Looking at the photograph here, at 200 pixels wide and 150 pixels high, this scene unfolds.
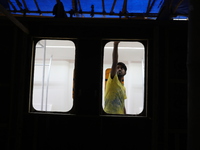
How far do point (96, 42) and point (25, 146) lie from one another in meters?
1.76

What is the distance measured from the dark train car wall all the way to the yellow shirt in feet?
0.92

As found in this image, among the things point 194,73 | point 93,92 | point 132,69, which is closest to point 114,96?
point 93,92

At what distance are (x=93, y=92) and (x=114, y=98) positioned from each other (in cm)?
46

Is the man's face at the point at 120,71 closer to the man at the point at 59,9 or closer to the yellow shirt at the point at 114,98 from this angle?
the yellow shirt at the point at 114,98

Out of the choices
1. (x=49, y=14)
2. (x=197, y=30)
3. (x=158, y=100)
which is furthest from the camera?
(x=49, y=14)

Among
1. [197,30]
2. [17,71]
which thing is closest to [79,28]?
[17,71]

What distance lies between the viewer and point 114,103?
2910 millimetres

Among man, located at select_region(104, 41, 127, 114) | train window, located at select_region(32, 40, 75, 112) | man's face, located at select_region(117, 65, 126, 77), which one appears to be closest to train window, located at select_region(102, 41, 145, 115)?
train window, located at select_region(32, 40, 75, 112)

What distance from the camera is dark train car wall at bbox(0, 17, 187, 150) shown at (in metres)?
2.56

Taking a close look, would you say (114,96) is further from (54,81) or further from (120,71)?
(54,81)

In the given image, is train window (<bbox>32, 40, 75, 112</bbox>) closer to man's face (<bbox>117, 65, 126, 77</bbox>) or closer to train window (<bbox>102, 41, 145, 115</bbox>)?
train window (<bbox>102, 41, 145, 115</bbox>)

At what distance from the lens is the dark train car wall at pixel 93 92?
2.56 meters

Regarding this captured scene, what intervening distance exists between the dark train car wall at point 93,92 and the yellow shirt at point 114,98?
281 millimetres

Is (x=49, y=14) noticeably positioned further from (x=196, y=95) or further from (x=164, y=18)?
(x=196, y=95)
